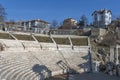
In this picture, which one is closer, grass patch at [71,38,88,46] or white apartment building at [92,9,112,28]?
grass patch at [71,38,88,46]

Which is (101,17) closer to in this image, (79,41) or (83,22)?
(83,22)

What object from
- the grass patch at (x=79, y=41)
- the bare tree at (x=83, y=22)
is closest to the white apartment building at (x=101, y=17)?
the bare tree at (x=83, y=22)

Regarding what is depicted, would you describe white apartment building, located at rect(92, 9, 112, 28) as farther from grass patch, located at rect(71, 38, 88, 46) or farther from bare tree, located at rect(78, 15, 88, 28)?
grass patch, located at rect(71, 38, 88, 46)

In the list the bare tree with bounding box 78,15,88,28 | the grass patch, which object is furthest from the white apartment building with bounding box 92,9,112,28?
the grass patch

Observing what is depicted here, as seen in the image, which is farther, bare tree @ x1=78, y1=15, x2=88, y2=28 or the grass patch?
bare tree @ x1=78, y1=15, x2=88, y2=28

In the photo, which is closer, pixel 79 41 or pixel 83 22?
pixel 79 41

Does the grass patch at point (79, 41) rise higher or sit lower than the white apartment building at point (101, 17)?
lower

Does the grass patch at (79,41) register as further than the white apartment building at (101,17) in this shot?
No

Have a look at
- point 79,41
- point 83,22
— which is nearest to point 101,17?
point 83,22

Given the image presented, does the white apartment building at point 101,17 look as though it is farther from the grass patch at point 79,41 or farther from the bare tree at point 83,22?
the grass patch at point 79,41

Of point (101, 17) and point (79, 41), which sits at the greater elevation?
point (101, 17)

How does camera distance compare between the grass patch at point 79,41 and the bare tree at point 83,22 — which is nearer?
the grass patch at point 79,41

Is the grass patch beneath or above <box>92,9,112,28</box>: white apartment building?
beneath

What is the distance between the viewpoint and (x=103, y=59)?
39.1 m
